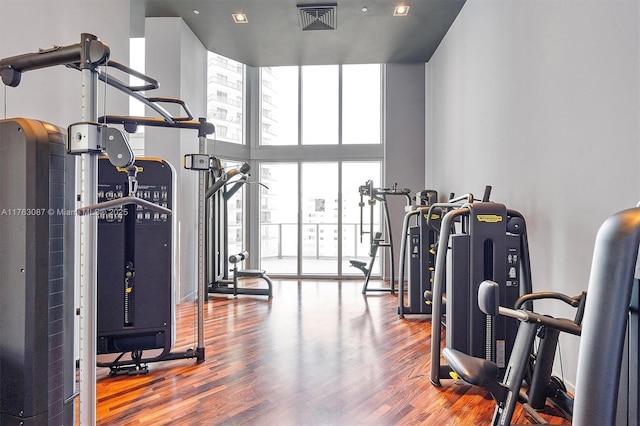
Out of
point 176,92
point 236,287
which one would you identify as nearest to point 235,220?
point 236,287

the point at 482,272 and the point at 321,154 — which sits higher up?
the point at 321,154

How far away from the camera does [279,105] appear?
7051 millimetres

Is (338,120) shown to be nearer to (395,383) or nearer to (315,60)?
(315,60)

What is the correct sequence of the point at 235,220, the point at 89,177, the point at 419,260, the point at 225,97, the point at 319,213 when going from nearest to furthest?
the point at 89,177
the point at 419,260
the point at 225,97
the point at 235,220
the point at 319,213

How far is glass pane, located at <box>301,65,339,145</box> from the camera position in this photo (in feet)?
22.8

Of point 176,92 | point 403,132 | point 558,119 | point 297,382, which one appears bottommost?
point 297,382

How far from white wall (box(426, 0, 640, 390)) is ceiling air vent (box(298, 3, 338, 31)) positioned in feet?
5.41

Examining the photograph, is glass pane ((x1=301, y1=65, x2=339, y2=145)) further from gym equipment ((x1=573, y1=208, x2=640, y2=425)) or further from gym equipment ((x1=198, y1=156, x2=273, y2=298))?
gym equipment ((x1=573, y1=208, x2=640, y2=425))

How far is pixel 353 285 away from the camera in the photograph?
6.34m

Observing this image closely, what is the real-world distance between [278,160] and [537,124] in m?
4.80

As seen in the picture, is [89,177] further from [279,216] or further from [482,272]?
[279,216]

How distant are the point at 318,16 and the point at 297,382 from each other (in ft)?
13.8

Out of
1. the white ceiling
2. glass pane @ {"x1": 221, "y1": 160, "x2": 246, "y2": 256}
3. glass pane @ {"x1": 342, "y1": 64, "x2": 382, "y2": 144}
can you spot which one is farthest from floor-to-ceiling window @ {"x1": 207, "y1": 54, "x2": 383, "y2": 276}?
the white ceiling

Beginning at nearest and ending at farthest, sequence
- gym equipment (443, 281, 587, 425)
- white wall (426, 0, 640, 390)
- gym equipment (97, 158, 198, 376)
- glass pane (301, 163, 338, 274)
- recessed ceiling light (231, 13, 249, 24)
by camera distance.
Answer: gym equipment (443, 281, 587, 425), white wall (426, 0, 640, 390), gym equipment (97, 158, 198, 376), recessed ceiling light (231, 13, 249, 24), glass pane (301, 163, 338, 274)
